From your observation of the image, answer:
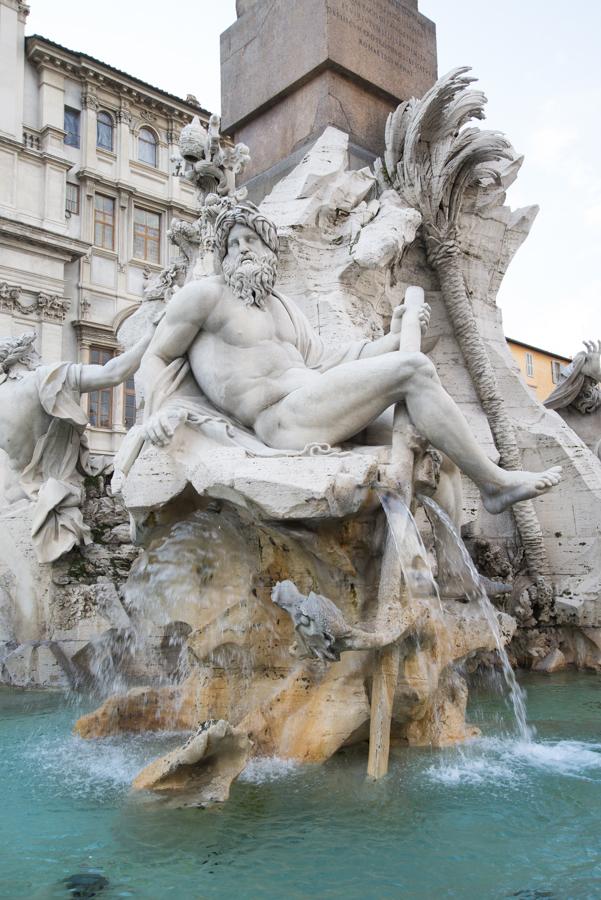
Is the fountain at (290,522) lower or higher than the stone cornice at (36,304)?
lower

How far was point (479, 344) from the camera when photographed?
21.7 ft

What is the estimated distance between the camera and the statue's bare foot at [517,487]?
3885 millimetres

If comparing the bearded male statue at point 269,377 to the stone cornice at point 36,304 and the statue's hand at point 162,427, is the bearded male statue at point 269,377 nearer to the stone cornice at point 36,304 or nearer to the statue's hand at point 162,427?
the statue's hand at point 162,427

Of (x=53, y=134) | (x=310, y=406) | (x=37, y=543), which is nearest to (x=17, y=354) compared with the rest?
(x=37, y=543)

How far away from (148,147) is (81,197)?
311 cm

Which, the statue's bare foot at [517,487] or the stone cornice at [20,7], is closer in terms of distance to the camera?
the statue's bare foot at [517,487]

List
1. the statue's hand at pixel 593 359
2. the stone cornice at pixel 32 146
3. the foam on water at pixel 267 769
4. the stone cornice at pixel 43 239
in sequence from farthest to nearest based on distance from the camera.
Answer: the stone cornice at pixel 32 146 < the stone cornice at pixel 43 239 < the statue's hand at pixel 593 359 < the foam on water at pixel 267 769

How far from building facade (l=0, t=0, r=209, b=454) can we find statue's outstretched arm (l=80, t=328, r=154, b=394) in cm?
1401

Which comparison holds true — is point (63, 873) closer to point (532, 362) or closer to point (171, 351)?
point (171, 351)

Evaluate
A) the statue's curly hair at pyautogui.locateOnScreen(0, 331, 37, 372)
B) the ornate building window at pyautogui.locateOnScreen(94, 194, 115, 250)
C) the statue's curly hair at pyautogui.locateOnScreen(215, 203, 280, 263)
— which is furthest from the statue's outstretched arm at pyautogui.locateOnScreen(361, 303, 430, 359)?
the ornate building window at pyautogui.locateOnScreen(94, 194, 115, 250)

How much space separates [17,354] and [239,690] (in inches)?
Answer: 153

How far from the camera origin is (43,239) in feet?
69.8

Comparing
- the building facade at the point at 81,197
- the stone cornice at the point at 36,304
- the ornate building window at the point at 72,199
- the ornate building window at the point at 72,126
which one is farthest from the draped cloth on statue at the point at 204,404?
the ornate building window at the point at 72,126

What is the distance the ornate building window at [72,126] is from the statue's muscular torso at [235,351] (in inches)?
848
